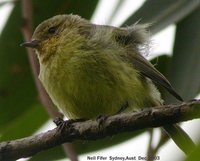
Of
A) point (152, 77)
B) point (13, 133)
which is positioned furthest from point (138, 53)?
point (13, 133)

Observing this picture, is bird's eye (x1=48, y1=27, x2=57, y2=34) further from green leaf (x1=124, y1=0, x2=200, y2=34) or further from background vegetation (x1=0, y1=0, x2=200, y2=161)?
green leaf (x1=124, y1=0, x2=200, y2=34)

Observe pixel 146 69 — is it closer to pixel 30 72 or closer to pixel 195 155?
pixel 30 72

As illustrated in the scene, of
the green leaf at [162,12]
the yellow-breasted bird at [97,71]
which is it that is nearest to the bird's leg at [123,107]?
the yellow-breasted bird at [97,71]

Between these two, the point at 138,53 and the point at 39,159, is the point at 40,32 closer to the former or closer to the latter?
the point at 138,53

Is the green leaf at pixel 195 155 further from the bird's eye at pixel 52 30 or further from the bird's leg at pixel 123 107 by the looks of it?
the bird's eye at pixel 52 30

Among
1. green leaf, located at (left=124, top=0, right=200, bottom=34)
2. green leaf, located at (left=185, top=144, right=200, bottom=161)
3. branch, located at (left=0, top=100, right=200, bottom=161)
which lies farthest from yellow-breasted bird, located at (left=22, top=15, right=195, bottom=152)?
green leaf, located at (left=185, top=144, right=200, bottom=161)
